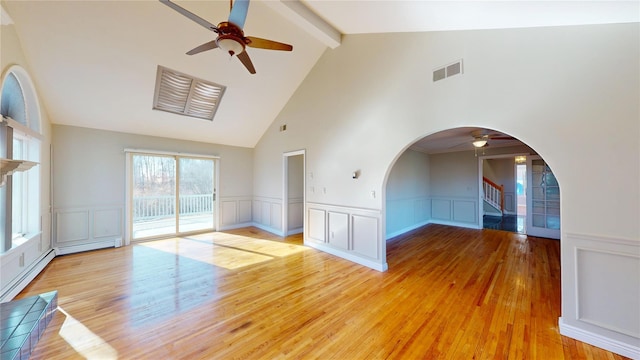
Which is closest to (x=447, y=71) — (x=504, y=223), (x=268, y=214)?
(x=268, y=214)

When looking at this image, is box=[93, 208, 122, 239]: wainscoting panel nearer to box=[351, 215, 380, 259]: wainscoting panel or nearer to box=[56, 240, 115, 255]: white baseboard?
box=[56, 240, 115, 255]: white baseboard

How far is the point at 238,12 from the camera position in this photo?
1.91m

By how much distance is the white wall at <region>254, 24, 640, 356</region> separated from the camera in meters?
1.88

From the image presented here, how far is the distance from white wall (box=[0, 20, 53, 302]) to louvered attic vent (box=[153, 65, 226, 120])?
1495mm

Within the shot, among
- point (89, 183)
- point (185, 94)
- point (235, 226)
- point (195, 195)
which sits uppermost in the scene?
point (185, 94)

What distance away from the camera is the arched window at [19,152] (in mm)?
2744

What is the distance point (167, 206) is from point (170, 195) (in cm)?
28

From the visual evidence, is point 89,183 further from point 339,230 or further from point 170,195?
point 339,230

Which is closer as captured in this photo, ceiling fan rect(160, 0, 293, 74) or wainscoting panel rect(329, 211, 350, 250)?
ceiling fan rect(160, 0, 293, 74)

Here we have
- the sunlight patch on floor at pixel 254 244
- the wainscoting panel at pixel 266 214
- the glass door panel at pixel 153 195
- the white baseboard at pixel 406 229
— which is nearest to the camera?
the sunlight patch on floor at pixel 254 244

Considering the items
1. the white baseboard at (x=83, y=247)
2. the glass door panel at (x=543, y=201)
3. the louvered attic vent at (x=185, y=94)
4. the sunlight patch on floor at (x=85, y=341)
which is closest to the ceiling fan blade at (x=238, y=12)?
the louvered attic vent at (x=185, y=94)

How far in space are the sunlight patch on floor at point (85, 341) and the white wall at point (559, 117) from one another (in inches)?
126

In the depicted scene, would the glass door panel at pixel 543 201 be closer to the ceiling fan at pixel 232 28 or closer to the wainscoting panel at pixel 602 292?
the wainscoting panel at pixel 602 292

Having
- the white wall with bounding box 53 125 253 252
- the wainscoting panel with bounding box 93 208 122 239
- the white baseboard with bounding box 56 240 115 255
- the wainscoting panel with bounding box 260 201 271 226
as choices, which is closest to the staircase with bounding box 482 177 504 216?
the wainscoting panel with bounding box 260 201 271 226
